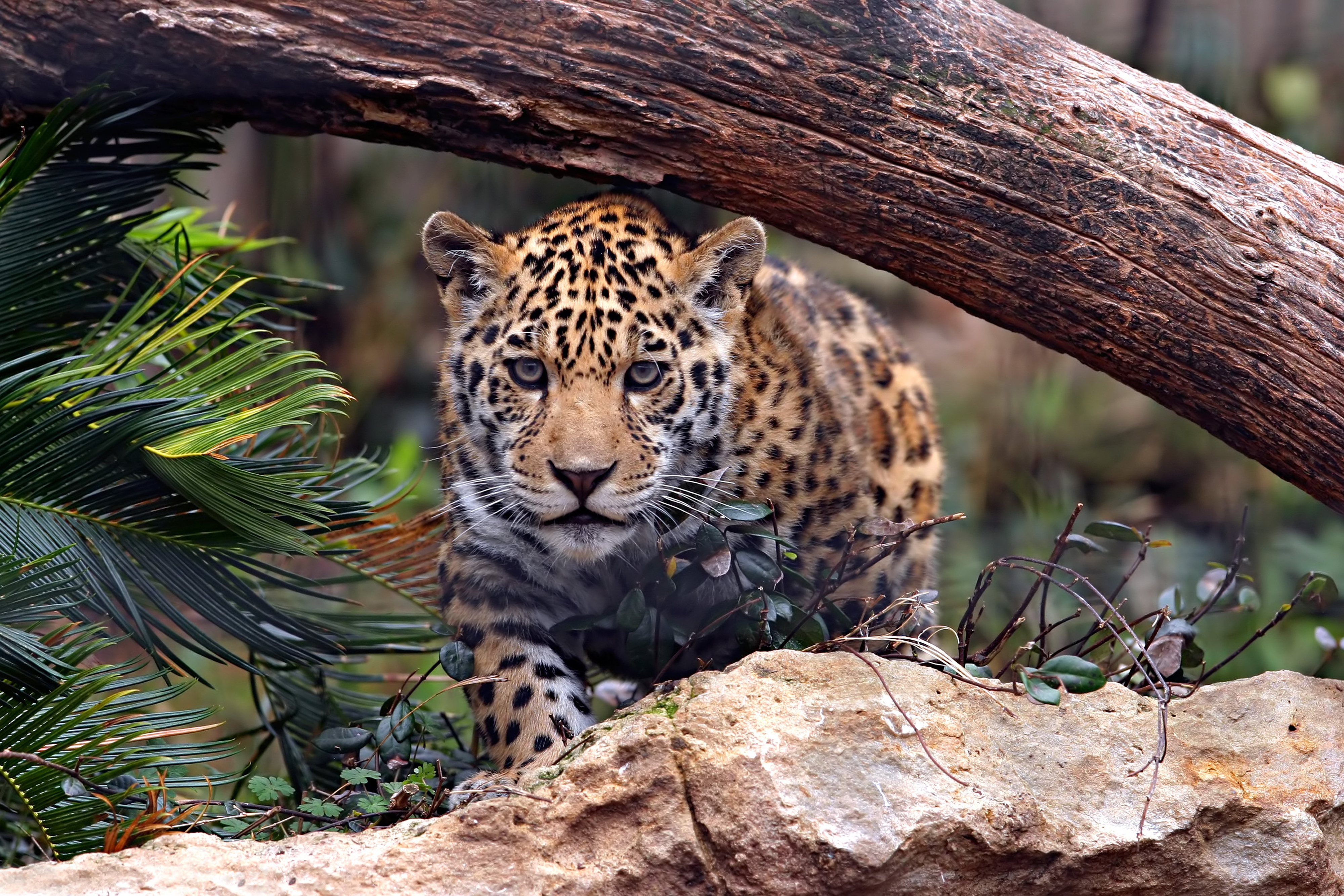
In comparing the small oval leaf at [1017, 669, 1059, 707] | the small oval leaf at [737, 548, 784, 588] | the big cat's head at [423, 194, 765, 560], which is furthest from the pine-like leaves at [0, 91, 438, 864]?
the small oval leaf at [1017, 669, 1059, 707]

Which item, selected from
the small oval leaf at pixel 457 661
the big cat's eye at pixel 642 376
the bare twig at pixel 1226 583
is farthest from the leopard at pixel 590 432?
the bare twig at pixel 1226 583

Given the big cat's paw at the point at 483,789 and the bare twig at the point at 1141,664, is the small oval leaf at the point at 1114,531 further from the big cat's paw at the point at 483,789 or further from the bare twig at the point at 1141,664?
the big cat's paw at the point at 483,789

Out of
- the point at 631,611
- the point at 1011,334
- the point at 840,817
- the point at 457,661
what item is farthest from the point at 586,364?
the point at 1011,334

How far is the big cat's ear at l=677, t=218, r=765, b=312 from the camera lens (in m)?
5.32

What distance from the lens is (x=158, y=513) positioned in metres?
4.64

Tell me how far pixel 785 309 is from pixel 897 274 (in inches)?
46.1

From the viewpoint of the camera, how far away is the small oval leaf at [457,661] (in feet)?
16.0

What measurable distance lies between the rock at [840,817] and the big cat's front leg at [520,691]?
768 mm

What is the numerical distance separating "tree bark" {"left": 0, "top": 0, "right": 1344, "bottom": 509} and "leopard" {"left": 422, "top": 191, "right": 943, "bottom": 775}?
0.63 meters

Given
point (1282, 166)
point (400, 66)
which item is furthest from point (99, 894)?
point (1282, 166)

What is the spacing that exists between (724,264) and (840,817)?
2.49 metres

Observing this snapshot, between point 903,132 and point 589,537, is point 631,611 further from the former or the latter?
point 903,132

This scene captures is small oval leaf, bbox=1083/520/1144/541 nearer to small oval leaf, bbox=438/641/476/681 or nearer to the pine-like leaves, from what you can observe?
small oval leaf, bbox=438/641/476/681

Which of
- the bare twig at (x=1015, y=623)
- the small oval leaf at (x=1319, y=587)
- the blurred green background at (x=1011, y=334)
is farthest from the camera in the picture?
the blurred green background at (x=1011, y=334)
